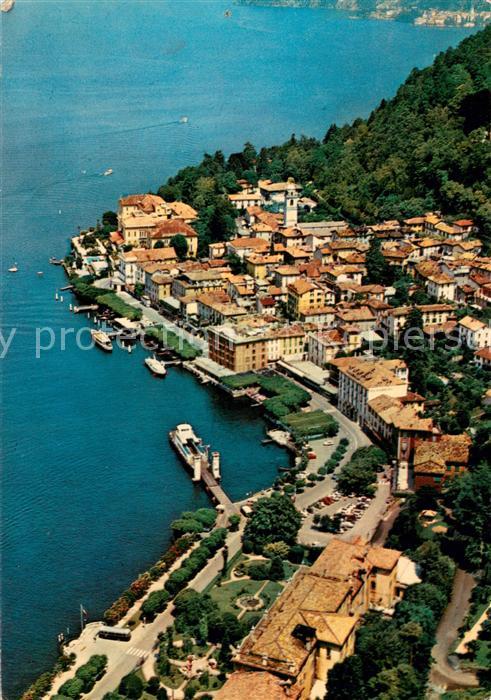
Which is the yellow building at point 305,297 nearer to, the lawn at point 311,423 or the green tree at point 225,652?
the lawn at point 311,423

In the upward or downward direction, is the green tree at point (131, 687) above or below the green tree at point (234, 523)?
below

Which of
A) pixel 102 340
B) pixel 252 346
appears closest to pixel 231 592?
pixel 252 346

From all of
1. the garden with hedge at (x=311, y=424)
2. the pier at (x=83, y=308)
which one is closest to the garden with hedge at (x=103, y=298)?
the pier at (x=83, y=308)

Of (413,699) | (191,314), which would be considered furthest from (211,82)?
(413,699)

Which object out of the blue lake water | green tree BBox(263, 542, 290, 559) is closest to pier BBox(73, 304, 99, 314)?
the blue lake water

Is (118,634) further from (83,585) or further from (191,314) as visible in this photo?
(191,314)
